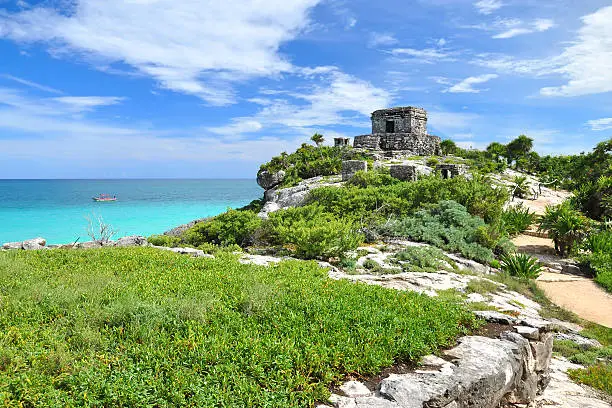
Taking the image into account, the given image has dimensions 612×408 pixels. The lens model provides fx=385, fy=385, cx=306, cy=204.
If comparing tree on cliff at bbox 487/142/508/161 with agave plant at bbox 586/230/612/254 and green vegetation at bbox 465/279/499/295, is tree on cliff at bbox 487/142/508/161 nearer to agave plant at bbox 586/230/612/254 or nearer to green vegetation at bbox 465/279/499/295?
agave plant at bbox 586/230/612/254

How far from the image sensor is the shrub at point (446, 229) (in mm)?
13477

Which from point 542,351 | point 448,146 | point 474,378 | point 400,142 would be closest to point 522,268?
point 542,351

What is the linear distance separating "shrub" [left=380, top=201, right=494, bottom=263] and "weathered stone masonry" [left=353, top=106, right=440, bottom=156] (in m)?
22.6

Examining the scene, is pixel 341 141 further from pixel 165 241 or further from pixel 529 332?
pixel 529 332

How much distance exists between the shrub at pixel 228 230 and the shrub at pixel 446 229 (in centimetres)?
521

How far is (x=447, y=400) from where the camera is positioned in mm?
4250

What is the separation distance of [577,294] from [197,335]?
11.5m

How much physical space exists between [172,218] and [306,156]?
32438mm

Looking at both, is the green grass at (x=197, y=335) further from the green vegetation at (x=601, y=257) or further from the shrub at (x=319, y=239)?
the green vegetation at (x=601, y=257)

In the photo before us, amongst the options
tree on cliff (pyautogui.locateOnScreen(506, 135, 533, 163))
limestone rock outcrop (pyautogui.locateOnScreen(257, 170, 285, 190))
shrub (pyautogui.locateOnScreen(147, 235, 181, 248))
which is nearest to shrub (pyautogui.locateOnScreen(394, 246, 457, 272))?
shrub (pyautogui.locateOnScreen(147, 235, 181, 248))

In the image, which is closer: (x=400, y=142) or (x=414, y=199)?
(x=414, y=199)

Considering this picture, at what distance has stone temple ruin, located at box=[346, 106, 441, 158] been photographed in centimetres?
3881

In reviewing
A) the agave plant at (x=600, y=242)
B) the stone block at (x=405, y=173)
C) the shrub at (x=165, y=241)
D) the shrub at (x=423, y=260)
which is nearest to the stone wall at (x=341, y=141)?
the stone block at (x=405, y=173)

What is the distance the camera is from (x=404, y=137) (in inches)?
1531
